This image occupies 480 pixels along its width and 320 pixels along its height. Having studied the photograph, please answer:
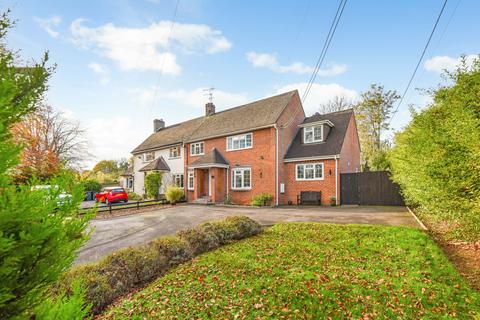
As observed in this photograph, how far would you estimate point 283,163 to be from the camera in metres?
20.6

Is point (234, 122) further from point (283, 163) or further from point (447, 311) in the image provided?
point (447, 311)

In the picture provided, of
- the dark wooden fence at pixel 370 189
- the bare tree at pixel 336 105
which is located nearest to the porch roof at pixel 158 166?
the dark wooden fence at pixel 370 189

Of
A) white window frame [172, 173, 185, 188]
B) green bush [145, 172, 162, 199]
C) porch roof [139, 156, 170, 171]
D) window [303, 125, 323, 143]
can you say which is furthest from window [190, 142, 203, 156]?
window [303, 125, 323, 143]

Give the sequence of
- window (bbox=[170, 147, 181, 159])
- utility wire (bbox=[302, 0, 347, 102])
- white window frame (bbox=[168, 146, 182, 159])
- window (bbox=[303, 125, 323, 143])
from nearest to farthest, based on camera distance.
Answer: utility wire (bbox=[302, 0, 347, 102]) → window (bbox=[303, 125, 323, 143]) → white window frame (bbox=[168, 146, 182, 159]) → window (bbox=[170, 147, 181, 159])

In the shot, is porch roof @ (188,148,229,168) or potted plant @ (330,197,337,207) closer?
potted plant @ (330,197,337,207)

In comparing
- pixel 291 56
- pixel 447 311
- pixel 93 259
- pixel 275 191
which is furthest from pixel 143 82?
pixel 447 311

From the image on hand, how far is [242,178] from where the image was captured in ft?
70.4

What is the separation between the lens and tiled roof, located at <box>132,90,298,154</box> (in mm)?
21219

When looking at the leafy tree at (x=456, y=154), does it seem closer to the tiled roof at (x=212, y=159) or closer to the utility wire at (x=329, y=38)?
the utility wire at (x=329, y=38)

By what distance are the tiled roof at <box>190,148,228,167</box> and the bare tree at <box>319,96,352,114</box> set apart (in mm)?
24424

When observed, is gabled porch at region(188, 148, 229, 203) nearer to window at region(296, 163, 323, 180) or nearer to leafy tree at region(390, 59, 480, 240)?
window at region(296, 163, 323, 180)

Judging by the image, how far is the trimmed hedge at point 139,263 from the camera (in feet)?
16.1

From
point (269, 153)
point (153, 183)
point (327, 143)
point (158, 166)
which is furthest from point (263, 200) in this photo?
point (158, 166)

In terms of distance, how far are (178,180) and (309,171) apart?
14.4 meters
